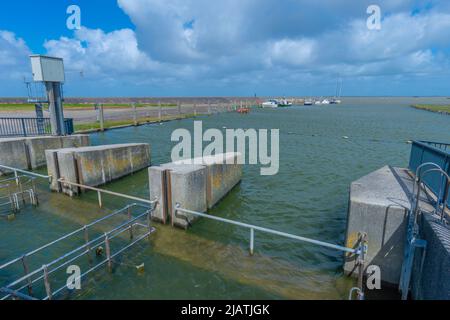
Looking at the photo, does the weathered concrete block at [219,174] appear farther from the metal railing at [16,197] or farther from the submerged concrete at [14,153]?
the submerged concrete at [14,153]

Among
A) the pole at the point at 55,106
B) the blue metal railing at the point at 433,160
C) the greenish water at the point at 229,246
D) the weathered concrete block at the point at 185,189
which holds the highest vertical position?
the pole at the point at 55,106

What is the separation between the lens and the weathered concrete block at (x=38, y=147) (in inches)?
591

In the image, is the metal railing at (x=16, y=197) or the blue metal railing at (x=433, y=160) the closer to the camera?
the blue metal railing at (x=433, y=160)

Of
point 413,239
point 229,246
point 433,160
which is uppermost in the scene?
point 433,160

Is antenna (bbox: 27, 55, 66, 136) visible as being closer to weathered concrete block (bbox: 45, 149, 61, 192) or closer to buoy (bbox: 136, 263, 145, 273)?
weathered concrete block (bbox: 45, 149, 61, 192)

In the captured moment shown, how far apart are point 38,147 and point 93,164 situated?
5.82 meters

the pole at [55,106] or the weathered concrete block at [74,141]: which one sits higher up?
the pole at [55,106]

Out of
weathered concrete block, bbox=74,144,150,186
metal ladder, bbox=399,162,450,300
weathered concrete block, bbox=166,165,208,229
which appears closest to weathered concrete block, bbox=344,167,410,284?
metal ladder, bbox=399,162,450,300

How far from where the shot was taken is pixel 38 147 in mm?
15328

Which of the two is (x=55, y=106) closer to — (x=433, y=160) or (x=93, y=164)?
(x=93, y=164)

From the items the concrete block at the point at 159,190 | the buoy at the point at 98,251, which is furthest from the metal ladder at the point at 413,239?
the buoy at the point at 98,251

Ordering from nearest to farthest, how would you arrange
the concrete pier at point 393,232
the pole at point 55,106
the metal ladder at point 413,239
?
the concrete pier at point 393,232
the metal ladder at point 413,239
the pole at point 55,106

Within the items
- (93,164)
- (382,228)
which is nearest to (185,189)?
(382,228)

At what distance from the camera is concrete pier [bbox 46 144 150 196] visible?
11.1 metres
